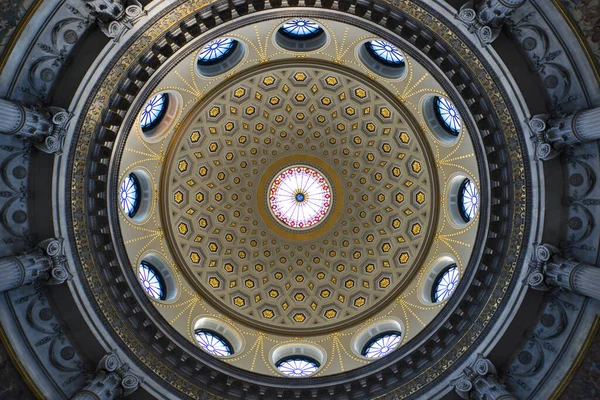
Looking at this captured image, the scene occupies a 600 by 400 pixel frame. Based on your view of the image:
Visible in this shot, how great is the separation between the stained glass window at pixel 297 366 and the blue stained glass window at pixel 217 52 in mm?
16761

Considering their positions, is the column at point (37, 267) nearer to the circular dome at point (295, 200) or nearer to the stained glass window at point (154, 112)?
the circular dome at point (295, 200)

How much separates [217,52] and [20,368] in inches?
659

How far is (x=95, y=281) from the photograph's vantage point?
782 inches

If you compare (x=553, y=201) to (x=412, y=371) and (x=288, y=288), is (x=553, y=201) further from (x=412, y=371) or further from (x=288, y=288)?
(x=288, y=288)

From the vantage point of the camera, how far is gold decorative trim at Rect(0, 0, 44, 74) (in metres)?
15.7

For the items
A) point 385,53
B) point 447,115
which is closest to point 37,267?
point 385,53

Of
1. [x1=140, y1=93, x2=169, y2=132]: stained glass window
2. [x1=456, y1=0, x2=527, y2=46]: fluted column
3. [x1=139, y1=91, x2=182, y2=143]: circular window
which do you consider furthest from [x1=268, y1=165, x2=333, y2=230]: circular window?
[x1=456, y1=0, x2=527, y2=46]: fluted column

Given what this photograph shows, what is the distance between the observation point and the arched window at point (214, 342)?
2567 cm

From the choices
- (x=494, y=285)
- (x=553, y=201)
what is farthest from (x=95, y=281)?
(x=553, y=201)

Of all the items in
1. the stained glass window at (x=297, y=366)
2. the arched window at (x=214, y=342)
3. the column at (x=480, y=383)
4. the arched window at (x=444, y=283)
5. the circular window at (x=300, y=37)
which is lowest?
the column at (x=480, y=383)

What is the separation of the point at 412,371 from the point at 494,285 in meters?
5.62

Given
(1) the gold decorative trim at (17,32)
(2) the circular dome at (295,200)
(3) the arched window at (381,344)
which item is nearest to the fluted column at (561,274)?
(2) the circular dome at (295,200)

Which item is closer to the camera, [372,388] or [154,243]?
[372,388]

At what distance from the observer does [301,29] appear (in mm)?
24734
